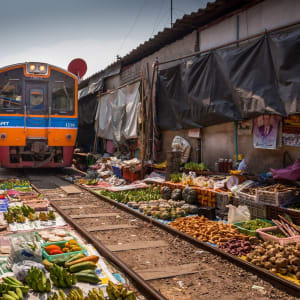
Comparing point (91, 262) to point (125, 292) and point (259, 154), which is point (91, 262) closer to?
point (125, 292)

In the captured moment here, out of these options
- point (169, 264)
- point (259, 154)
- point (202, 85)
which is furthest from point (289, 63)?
point (169, 264)

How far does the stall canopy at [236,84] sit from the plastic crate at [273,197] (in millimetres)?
1569

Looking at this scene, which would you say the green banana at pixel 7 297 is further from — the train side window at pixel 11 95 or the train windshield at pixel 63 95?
the train windshield at pixel 63 95

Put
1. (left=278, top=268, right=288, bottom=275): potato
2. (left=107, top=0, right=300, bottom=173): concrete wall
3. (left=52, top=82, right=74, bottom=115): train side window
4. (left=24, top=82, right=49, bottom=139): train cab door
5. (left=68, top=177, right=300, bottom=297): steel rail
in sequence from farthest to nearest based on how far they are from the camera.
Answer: (left=52, top=82, right=74, bottom=115): train side window → (left=24, top=82, right=49, bottom=139): train cab door → (left=107, top=0, right=300, bottom=173): concrete wall → (left=278, top=268, right=288, bottom=275): potato → (left=68, top=177, right=300, bottom=297): steel rail

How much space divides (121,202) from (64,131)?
17.4 feet

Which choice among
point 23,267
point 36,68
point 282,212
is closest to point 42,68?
point 36,68

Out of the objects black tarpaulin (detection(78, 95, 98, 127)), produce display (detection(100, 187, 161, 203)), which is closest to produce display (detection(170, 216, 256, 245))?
produce display (detection(100, 187, 161, 203))

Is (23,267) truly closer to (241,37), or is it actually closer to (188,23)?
(241,37)

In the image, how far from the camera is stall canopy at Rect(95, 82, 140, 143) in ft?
45.6

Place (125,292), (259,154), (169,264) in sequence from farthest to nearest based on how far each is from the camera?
1. (259,154)
2. (169,264)
3. (125,292)

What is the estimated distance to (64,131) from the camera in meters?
13.8

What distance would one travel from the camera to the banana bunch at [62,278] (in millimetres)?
3848

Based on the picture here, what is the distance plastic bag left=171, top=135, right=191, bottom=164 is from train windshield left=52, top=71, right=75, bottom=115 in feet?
16.3

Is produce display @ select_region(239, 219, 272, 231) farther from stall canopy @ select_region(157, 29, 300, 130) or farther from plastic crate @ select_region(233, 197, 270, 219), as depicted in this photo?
stall canopy @ select_region(157, 29, 300, 130)
